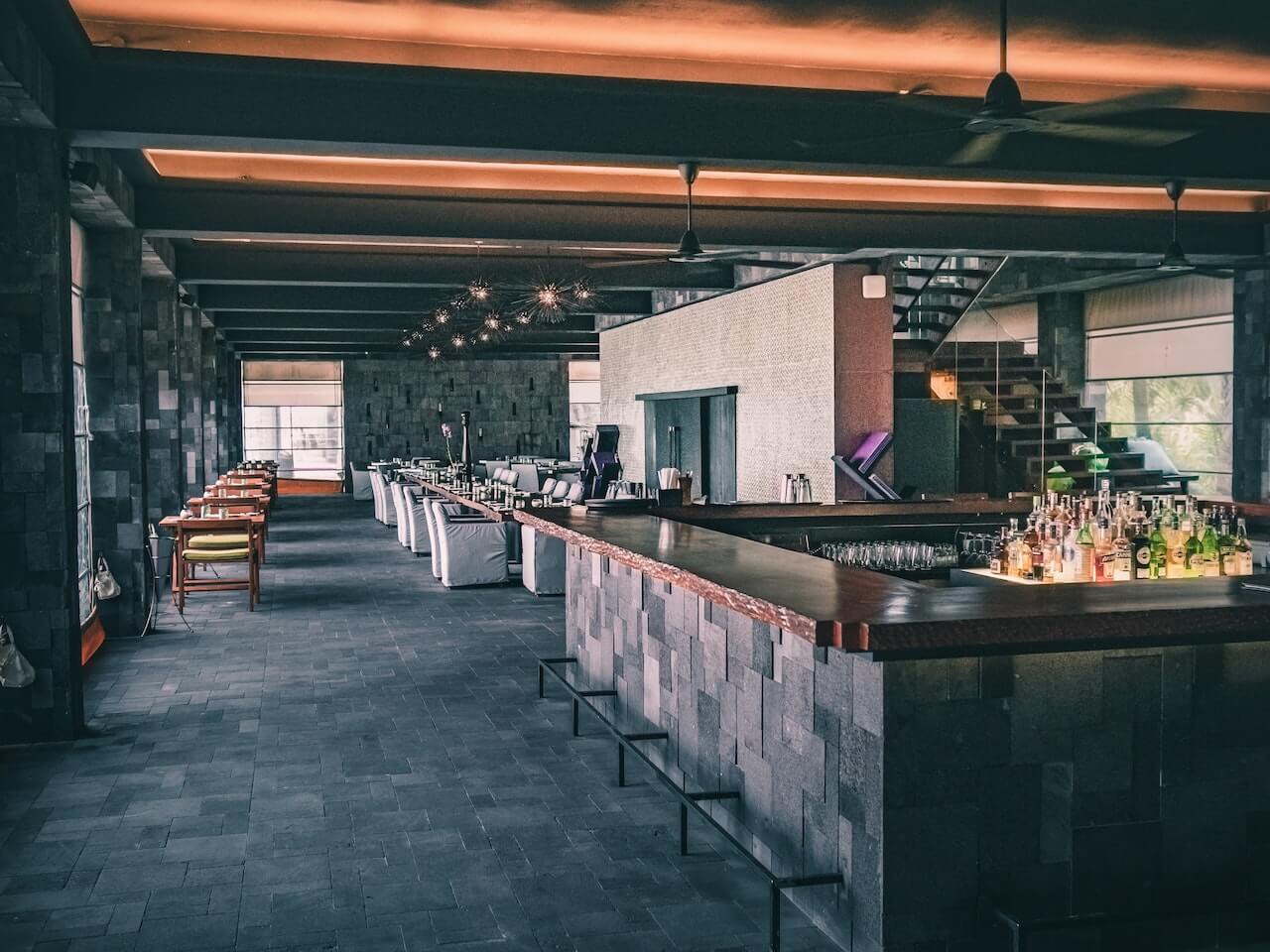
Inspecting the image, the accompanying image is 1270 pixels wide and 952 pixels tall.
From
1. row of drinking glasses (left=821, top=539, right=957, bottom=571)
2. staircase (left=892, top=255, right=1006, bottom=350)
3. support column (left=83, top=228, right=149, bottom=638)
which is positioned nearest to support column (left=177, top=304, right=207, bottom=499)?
support column (left=83, top=228, right=149, bottom=638)

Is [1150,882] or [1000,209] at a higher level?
[1000,209]

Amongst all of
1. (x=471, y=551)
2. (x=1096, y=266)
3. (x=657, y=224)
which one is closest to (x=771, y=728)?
(x=657, y=224)

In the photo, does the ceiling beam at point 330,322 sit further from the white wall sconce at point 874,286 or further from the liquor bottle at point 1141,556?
the liquor bottle at point 1141,556

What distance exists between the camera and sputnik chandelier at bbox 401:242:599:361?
1077 centimetres

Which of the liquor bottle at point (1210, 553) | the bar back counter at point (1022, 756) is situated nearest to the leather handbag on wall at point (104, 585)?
the bar back counter at point (1022, 756)

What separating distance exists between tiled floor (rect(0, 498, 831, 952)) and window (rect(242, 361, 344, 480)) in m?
20.2

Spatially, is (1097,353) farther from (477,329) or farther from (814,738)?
(814,738)

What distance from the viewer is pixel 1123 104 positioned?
4.50 m

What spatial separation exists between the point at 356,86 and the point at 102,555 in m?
4.49

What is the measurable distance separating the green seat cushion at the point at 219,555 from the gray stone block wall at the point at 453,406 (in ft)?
58.1

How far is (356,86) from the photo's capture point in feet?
19.5

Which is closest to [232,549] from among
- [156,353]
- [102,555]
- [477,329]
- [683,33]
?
[102,555]

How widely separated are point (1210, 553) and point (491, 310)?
31.8 ft

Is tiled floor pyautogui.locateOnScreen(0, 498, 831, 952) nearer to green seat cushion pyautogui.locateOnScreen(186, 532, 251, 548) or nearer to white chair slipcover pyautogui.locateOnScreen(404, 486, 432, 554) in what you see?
green seat cushion pyautogui.locateOnScreen(186, 532, 251, 548)
